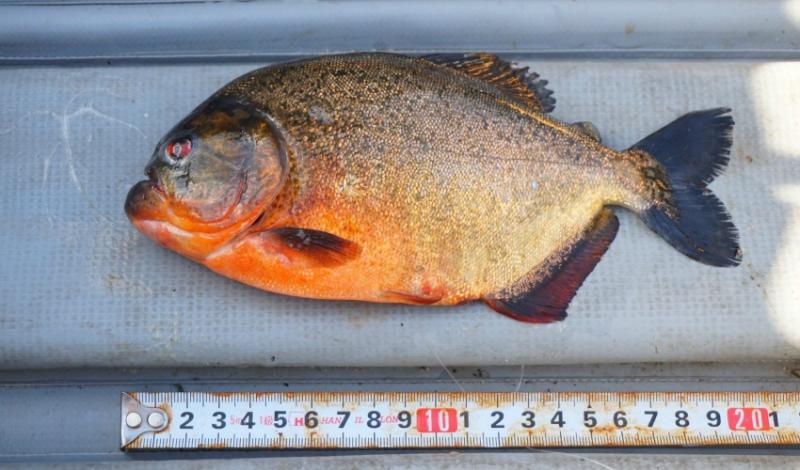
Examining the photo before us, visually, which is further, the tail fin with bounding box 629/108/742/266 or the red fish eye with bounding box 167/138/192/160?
the tail fin with bounding box 629/108/742/266

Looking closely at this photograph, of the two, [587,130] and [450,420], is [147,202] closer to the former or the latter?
Answer: [450,420]

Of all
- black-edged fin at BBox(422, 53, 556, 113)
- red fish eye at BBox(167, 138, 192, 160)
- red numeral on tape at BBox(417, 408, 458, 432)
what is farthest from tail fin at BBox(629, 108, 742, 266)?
red fish eye at BBox(167, 138, 192, 160)

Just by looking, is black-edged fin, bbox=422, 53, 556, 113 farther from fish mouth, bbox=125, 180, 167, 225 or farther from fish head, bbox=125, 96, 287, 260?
fish mouth, bbox=125, 180, 167, 225

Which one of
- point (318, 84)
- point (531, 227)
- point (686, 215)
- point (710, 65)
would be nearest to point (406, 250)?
point (531, 227)

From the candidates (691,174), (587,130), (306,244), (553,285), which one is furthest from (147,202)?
(691,174)

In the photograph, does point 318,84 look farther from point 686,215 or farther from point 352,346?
point 686,215
